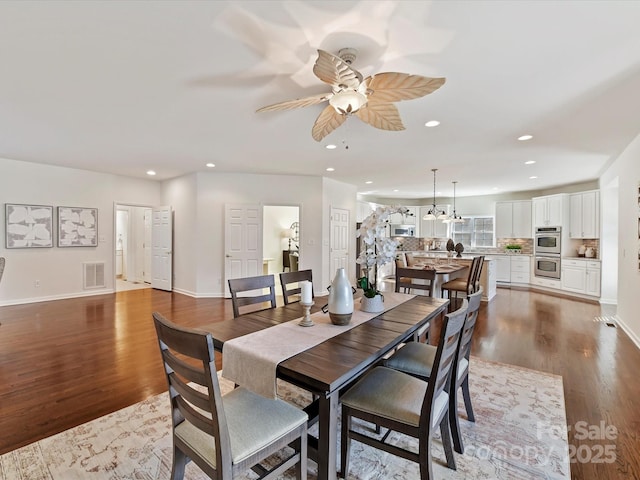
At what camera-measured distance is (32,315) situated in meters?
4.77

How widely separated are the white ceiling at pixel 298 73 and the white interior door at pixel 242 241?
5.96ft

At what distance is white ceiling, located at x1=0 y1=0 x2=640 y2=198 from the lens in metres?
1.76

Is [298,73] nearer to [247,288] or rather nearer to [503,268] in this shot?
[247,288]

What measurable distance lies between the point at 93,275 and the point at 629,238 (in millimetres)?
9258

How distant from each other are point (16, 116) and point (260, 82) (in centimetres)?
297

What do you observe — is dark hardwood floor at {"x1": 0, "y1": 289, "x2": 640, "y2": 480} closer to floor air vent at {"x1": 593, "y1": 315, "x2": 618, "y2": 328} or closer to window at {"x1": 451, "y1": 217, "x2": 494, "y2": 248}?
floor air vent at {"x1": 593, "y1": 315, "x2": 618, "y2": 328}

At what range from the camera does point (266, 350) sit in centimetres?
150

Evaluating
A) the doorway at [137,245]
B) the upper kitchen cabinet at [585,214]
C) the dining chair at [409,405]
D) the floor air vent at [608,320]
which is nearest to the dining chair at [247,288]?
the dining chair at [409,405]

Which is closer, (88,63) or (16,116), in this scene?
(88,63)

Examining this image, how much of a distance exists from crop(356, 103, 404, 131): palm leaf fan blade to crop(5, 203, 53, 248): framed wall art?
21.0 feet

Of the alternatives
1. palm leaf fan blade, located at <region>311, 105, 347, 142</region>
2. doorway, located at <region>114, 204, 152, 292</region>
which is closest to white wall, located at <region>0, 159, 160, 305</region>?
doorway, located at <region>114, 204, 152, 292</region>

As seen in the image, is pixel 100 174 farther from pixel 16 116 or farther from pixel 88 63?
pixel 88 63

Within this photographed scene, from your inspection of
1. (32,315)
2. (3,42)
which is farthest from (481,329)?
(32,315)

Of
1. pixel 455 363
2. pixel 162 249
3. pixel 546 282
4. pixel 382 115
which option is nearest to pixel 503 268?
pixel 546 282
